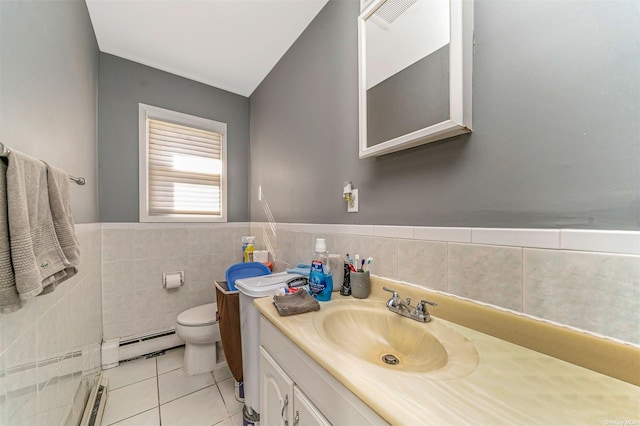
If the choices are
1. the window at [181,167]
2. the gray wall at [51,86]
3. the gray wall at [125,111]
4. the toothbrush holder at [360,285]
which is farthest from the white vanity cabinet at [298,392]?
the gray wall at [125,111]

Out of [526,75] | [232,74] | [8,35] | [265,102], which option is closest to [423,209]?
[526,75]

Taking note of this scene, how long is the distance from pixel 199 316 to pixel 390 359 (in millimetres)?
1487

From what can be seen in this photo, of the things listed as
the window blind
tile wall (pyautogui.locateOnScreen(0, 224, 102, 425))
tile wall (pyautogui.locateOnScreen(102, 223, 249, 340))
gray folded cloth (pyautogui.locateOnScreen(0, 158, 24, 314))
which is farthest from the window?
gray folded cloth (pyautogui.locateOnScreen(0, 158, 24, 314))

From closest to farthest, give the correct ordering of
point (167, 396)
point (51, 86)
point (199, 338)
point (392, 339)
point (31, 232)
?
point (31, 232)
point (392, 339)
point (51, 86)
point (167, 396)
point (199, 338)

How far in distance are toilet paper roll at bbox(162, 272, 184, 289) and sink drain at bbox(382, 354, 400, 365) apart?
1.87 m

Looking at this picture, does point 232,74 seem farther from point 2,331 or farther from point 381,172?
point 2,331

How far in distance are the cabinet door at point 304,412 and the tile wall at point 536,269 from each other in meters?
0.54

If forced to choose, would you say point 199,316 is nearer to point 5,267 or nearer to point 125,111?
point 5,267

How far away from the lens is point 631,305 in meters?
0.49

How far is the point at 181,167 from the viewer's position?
6.91 feet

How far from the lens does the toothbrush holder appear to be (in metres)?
1.01

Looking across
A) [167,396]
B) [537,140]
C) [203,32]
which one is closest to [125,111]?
[203,32]

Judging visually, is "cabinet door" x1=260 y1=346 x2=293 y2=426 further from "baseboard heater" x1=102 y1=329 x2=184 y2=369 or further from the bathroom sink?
"baseboard heater" x1=102 y1=329 x2=184 y2=369

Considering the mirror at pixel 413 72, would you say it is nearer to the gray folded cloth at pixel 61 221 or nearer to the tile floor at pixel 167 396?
the gray folded cloth at pixel 61 221
